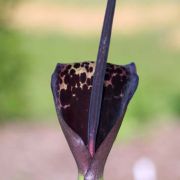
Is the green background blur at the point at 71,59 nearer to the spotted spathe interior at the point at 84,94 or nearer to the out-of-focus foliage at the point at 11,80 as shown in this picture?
the out-of-focus foliage at the point at 11,80

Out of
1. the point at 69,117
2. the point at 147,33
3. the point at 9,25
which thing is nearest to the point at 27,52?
the point at 9,25

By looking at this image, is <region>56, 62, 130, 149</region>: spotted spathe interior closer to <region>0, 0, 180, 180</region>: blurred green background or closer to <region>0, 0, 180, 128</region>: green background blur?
<region>0, 0, 180, 180</region>: blurred green background

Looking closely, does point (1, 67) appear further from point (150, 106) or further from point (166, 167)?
point (166, 167)

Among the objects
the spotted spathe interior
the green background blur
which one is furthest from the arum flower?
the green background blur

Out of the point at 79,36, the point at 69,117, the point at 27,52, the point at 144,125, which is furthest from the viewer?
the point at 79,36

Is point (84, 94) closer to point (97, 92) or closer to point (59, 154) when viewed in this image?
point (97, 92)

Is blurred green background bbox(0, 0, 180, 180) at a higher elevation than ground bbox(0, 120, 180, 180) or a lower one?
higher
